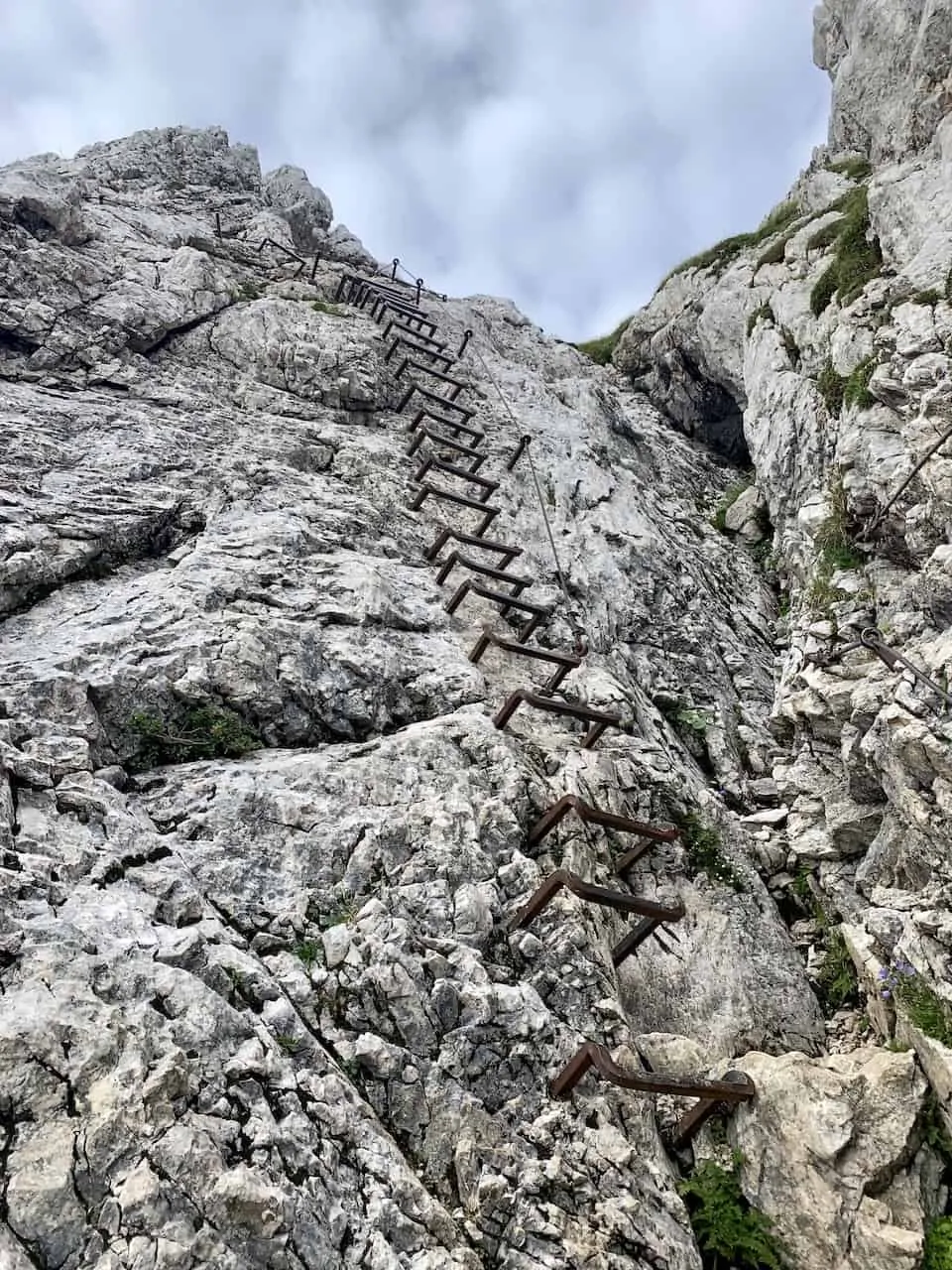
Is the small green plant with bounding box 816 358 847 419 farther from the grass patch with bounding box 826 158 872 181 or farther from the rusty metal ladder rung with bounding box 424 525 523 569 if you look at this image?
the grass patch with bounding box 826 158 872 181

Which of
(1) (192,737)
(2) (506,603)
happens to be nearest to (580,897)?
(1) (192,737)

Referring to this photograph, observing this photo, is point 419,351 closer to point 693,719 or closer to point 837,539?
point 837,539

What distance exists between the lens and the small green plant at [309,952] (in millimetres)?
7902

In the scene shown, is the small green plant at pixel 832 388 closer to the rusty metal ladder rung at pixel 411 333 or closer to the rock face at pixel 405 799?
the rock face at pixel 405 799

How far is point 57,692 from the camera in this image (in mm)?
9648

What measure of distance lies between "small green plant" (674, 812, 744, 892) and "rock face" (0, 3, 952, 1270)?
0.07 m

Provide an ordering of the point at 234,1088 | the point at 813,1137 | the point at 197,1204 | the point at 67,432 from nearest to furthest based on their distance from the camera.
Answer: the point at 197,1204 < the point at 234,1088 < the point at 813,1137 < the point at 67,432

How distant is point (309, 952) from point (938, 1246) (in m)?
A: 6.31

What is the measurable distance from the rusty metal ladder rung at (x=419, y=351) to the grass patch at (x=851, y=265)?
10868mm

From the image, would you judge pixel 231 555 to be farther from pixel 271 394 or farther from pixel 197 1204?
pixel 197 1204

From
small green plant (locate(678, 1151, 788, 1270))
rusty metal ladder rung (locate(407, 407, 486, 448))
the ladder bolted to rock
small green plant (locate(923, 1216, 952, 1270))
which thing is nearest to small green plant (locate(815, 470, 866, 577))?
the ladder bolted to rock

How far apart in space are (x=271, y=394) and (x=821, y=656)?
14.1m

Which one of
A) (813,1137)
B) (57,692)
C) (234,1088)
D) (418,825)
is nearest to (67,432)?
(57,692)

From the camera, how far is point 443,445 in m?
19.9
